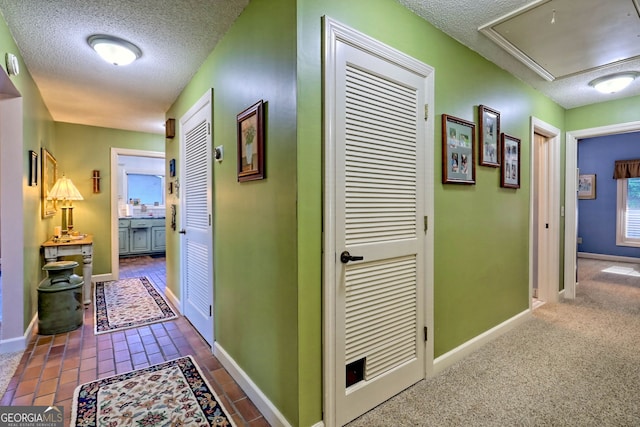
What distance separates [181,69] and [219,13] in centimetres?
96

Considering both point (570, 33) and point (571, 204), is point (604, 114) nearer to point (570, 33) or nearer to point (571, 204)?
point (571, 204)

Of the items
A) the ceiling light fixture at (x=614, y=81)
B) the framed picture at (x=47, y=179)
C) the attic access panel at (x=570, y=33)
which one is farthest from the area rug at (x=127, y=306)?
the ceiling light fixture at (x=614, y=81)

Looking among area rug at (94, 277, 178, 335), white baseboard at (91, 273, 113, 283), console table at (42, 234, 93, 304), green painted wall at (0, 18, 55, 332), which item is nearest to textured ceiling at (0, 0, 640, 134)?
green painted wall at (0, 18, 55, 332)

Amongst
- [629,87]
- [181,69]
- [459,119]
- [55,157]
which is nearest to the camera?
[459,119]

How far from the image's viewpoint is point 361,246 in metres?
1.62

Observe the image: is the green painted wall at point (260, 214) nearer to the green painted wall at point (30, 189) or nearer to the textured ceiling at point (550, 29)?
the textured ceiling at point (550, 29)

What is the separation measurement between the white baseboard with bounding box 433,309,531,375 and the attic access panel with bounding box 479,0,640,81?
221cm

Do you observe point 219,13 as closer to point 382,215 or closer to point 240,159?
point 240,159

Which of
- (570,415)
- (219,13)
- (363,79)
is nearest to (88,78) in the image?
(219,13)

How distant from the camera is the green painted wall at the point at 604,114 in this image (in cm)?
333

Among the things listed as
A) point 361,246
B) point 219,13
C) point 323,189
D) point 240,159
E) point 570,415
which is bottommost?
point 570,415

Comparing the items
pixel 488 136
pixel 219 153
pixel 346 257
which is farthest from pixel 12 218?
pixel 488 136

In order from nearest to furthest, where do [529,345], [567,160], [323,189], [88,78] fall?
1. [323,189]
2. [529,345]
3. [88,78]
4. [567,160]

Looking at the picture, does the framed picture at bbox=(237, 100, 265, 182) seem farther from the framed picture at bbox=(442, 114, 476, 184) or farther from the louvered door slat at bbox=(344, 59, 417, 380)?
the framed picture at bbox=(442, 114, 476, 184)
